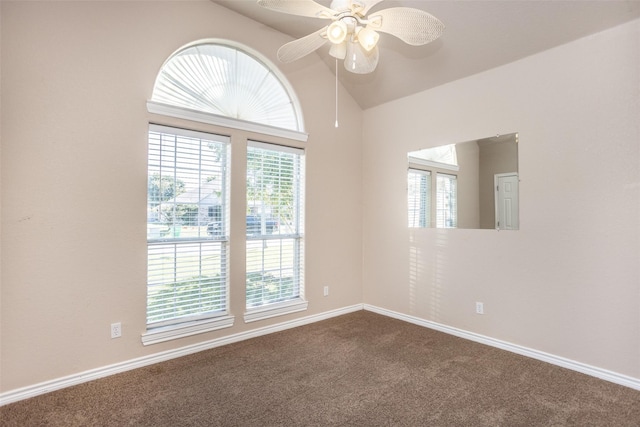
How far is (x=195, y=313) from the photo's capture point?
3059 millimetres

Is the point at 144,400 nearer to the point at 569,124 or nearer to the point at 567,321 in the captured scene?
the point at 567,321

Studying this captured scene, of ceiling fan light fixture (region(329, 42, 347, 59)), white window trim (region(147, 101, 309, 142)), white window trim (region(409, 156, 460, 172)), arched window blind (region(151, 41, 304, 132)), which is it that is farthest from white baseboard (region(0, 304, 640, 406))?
ceiling fan light fixture (region(329, 42, 347, 59))

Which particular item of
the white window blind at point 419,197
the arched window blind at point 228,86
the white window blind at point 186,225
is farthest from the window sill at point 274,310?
the arched window blind at point 228,86

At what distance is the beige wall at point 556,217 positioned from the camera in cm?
248

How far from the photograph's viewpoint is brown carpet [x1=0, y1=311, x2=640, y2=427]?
6.68ft

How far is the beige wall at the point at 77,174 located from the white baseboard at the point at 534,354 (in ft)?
7.51

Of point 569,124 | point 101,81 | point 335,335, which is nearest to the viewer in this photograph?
point 101,81

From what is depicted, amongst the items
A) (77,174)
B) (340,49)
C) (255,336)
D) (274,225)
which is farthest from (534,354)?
(77,174)

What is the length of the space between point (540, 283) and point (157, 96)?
3696 mm

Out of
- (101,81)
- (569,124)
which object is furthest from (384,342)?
(101,81)

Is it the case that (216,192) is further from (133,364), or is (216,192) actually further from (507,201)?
(507,201)

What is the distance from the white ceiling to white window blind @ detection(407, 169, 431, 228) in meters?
0.97

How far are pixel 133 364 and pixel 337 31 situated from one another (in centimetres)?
288

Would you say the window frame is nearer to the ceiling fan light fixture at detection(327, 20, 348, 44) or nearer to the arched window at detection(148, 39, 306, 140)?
the arched window at detection(148, 39, 306, 140)
